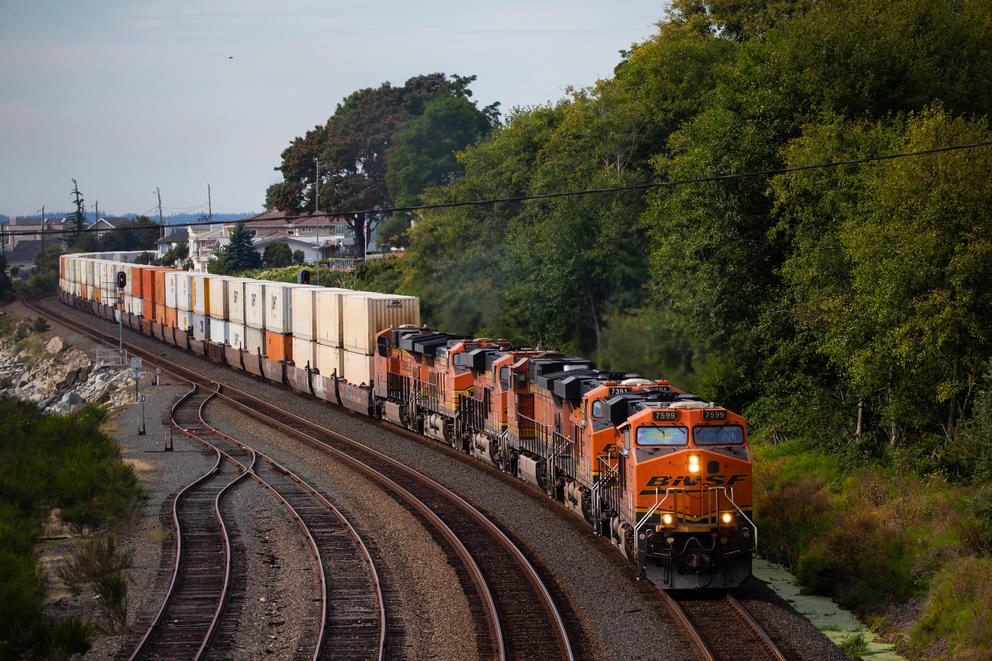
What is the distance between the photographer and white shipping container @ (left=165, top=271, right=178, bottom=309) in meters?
60.6

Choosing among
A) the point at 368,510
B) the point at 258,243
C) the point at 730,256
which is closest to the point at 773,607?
the point at 368,510

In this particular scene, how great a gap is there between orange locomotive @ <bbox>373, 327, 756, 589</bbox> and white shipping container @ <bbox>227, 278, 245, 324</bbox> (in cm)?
2508

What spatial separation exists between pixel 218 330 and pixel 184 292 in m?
5.79

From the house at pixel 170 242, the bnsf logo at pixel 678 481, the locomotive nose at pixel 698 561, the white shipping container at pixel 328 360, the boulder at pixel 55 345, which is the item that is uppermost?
the house at pixel 170 242

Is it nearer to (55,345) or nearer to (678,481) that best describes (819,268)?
(678,481)

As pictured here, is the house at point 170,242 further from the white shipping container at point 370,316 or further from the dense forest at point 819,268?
the white shipping container at point 370,316

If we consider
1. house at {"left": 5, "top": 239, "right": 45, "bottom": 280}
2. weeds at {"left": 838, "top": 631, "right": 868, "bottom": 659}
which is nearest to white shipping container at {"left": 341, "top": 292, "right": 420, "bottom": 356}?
weeds at {"left": 838, "top": 631, "right": 868, "bottom": 659}

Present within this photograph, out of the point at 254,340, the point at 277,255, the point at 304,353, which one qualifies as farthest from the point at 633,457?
the point at 277,255

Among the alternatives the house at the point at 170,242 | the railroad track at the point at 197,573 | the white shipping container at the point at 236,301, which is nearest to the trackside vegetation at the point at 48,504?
the railroad track at the point at 197,573

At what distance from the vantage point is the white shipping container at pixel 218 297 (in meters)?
52.6

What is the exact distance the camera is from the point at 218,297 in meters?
53.4

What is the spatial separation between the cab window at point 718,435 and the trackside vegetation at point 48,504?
10.4 metres

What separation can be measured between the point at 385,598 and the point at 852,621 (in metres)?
8.27

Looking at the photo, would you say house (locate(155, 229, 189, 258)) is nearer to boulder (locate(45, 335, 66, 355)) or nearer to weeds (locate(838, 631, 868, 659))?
boulder (locate(45, 335, 66, 355))
